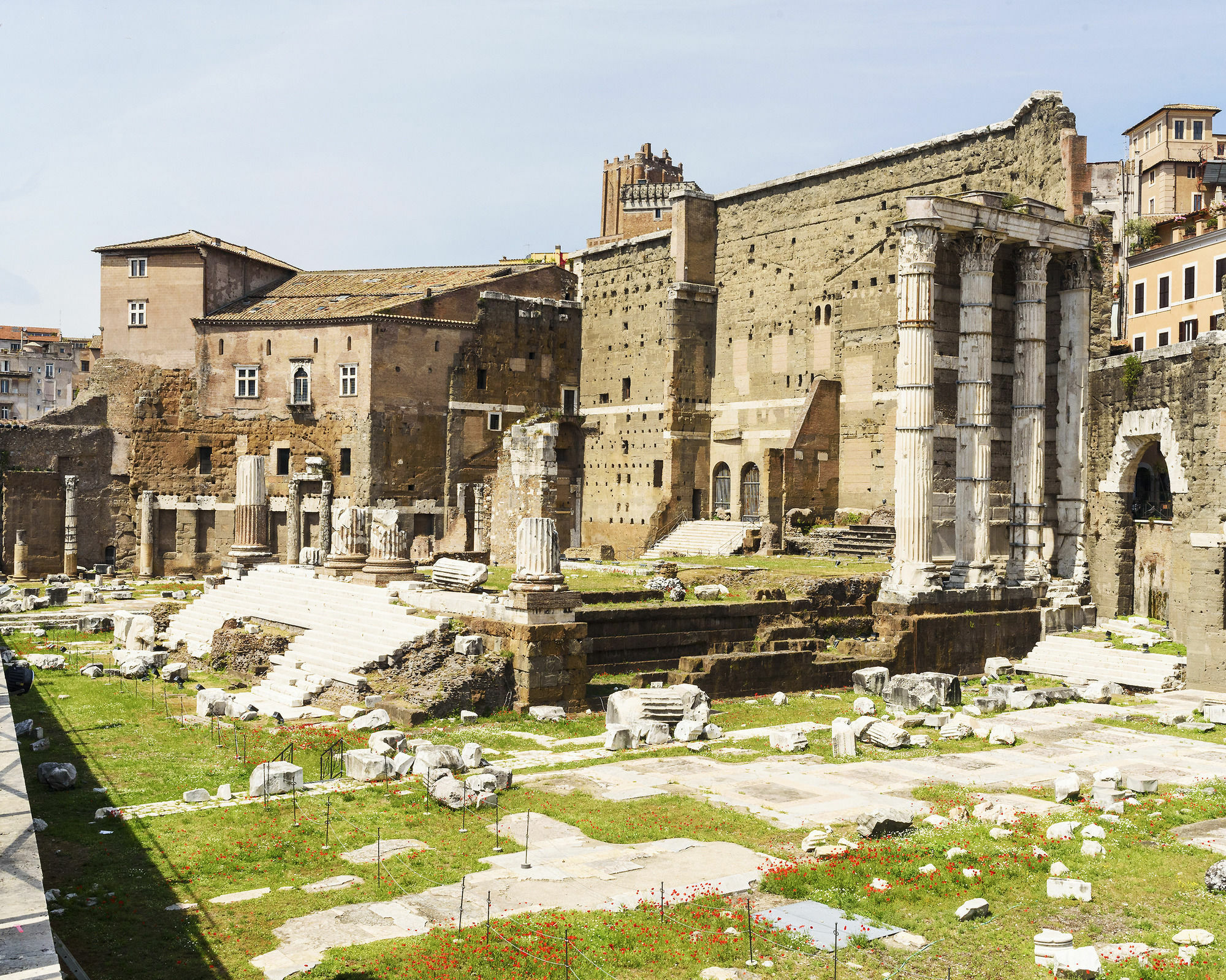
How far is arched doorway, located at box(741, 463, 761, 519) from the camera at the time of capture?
4131cm

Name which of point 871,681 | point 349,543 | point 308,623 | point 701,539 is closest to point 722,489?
point 701,539

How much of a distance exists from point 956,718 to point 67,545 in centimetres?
3559

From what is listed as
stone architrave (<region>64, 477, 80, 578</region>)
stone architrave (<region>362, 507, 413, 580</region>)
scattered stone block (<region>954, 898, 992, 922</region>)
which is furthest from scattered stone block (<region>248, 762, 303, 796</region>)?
stone architrave (<region>64, 477, 80, 578</region>)

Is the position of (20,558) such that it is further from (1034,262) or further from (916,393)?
(1034,262)

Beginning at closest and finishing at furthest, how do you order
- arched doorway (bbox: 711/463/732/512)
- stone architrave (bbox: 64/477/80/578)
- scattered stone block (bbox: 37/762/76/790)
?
scattered stone block (bbox: 37/762/76/790) < arched doorway (bbox: 711/463/732/512) < stone architrave (bbox: 64/477/80/578)

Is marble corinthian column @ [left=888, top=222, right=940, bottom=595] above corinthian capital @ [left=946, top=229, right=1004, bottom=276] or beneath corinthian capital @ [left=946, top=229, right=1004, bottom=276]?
beneath

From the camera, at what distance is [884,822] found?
11.9 meters

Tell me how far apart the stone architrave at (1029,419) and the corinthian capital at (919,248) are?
12.1 feet

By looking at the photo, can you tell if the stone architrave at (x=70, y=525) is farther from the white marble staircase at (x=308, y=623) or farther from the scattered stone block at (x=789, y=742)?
the scattered stone block at (x=789, y=742)

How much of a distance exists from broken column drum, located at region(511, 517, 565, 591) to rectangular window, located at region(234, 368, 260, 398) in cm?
2763

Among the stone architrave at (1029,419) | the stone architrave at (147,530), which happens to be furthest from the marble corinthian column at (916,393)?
Result: the stone architrave at (147,530)

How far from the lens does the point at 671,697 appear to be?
1862 cm

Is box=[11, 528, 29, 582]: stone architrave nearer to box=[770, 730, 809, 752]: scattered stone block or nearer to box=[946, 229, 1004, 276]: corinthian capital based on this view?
box=[946, 229, 1004, 276]: corinthian capital

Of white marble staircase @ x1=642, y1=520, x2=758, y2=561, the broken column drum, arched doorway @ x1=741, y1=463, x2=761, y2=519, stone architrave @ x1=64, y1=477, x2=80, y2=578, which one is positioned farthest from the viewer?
stone architrave @ x1=64, y1=477, x2=80, y2=578
